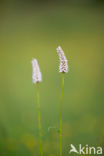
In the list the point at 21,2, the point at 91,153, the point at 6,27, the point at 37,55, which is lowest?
the point at 91,153

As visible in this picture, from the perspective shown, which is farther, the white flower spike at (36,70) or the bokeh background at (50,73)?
the bokeh background at (50,73)

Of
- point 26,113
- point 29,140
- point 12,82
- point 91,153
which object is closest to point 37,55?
point 12,82

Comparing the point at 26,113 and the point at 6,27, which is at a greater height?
the point at 6,27

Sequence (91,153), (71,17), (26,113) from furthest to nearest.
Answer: (71,17)
(26,113)
(91,153)

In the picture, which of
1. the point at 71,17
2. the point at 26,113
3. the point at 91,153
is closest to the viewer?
the point at 91,153

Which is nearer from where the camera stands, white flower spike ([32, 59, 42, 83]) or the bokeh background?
white flower spike ([32, 59, 42, 83])

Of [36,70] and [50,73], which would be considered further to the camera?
[50,73]

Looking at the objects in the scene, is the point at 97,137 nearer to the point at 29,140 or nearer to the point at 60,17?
the point at 29,140

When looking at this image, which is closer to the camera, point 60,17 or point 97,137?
point 97,137
